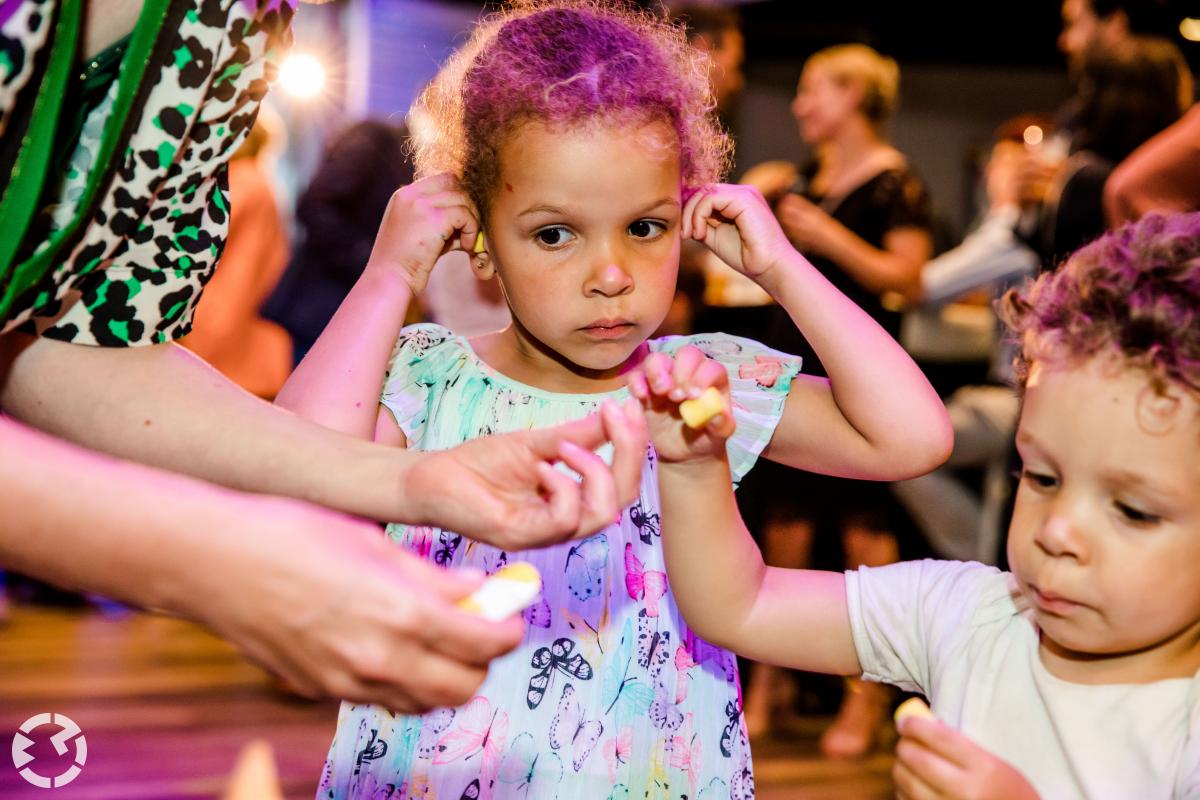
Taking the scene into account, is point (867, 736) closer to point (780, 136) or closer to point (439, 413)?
point (439, 413)

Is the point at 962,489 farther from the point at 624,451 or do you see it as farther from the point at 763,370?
the point at 624,451

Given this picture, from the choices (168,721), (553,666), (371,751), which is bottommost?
(168,721)

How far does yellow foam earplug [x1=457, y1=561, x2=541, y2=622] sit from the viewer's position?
33.9 inches

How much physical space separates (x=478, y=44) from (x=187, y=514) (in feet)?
3.27

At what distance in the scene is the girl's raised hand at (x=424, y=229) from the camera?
1.57 metres

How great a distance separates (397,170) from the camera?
378cm

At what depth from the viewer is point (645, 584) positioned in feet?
4.90

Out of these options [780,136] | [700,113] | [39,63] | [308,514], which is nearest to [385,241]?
[700,113]

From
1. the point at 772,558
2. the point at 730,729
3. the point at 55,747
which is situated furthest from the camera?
the point at 772,558

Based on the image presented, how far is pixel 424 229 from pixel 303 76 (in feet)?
19.6

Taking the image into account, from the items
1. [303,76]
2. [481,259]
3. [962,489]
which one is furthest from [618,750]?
[303,76]

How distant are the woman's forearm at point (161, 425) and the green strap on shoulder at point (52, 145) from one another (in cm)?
15

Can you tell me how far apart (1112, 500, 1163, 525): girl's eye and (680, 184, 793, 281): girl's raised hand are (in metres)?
0.62

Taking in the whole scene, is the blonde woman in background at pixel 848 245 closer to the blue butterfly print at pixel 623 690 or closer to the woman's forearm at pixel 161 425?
the blue butterfly print at pixel 623 690
